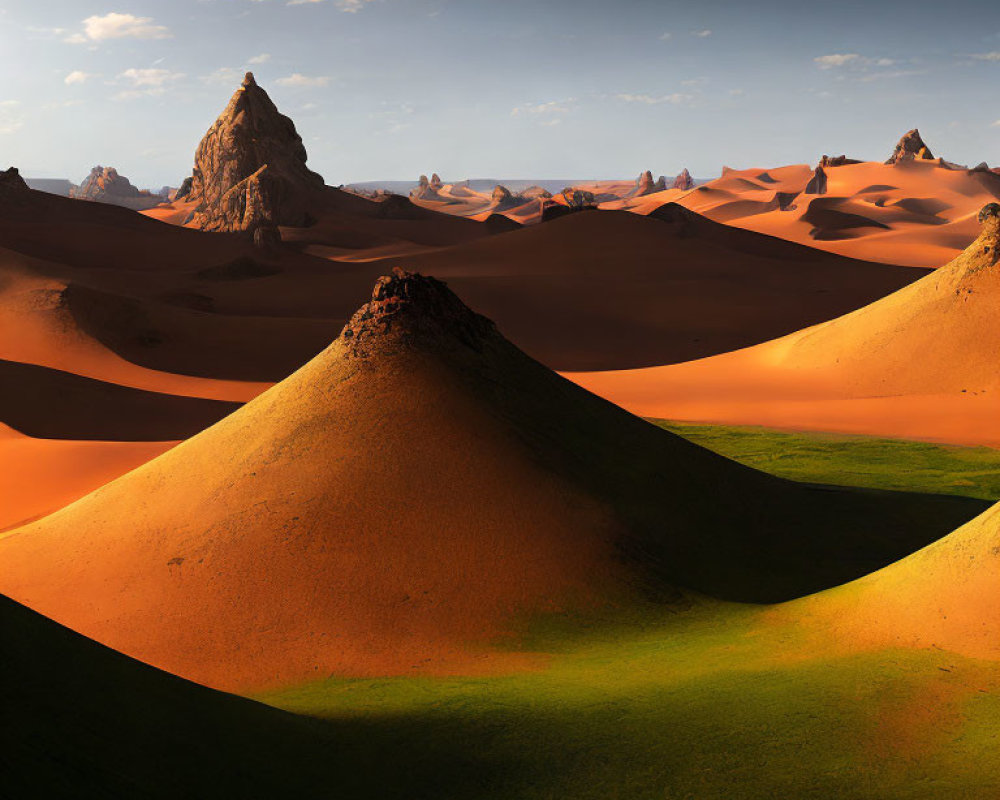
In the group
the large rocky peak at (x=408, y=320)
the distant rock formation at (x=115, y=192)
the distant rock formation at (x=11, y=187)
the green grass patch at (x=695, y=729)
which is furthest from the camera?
the distant rock formation at (x=115, y=192)

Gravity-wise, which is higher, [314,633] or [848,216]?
[848,216]

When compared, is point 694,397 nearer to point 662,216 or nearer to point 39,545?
point 39,545

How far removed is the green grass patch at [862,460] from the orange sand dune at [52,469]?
1163 centimetres

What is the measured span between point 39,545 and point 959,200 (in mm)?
102762

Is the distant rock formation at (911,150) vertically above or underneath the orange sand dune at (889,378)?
above

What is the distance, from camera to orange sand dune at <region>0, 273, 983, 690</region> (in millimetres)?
9195

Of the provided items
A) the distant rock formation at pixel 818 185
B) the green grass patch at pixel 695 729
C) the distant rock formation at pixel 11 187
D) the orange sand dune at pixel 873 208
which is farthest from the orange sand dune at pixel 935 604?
the distant rock formation at pixel 818 185

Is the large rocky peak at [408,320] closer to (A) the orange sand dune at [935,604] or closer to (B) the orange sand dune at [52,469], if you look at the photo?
(A) the orange sand dune at [935,604]

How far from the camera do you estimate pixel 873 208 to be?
92.4 m

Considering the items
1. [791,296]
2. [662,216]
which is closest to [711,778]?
[791,296]

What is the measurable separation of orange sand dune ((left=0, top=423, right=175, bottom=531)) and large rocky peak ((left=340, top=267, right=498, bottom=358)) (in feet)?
23.8

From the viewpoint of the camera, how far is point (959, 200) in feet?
317

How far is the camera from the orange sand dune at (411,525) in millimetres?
9195

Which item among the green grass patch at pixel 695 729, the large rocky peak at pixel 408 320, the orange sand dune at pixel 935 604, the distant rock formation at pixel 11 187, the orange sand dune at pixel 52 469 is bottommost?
the orange sand dune at pixel 52 469
